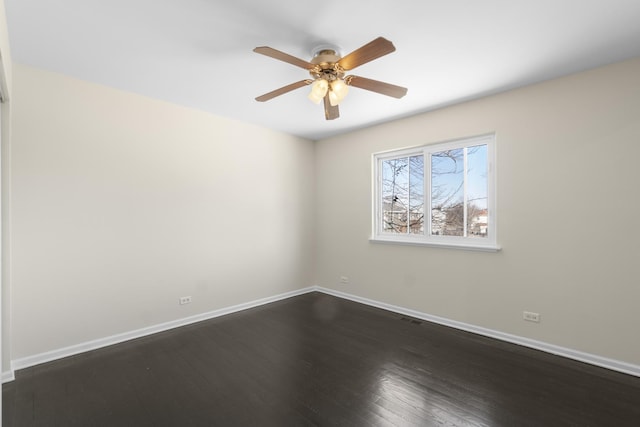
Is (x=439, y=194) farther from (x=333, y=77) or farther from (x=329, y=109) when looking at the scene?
(x=333, y=77)

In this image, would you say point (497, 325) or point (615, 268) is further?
point (497, 325)

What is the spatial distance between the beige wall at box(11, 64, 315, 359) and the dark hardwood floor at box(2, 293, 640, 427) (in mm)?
451

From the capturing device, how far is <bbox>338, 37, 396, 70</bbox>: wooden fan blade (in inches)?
64.8

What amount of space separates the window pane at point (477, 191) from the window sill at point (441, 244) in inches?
6.2

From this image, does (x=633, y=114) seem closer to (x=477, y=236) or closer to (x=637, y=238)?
(x=637, y=238)

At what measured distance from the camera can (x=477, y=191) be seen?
321cm

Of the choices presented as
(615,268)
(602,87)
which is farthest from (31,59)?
(615,268)

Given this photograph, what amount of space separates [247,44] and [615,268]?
3394mm

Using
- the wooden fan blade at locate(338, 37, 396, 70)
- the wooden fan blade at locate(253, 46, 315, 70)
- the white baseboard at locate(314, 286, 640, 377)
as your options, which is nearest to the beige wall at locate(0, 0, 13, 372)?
the wooden fan blade at locate(253, 46, 315, 70)

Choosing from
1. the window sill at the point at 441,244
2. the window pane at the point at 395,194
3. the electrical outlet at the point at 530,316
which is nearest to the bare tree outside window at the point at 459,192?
the window sill at the point at 441,244

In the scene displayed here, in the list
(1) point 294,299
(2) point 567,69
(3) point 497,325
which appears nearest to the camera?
(2) point 567,69

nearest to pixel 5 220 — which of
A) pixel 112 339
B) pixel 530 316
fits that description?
pixel 112 339

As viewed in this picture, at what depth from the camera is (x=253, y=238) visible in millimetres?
3996

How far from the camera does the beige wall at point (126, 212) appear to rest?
7.98ft
